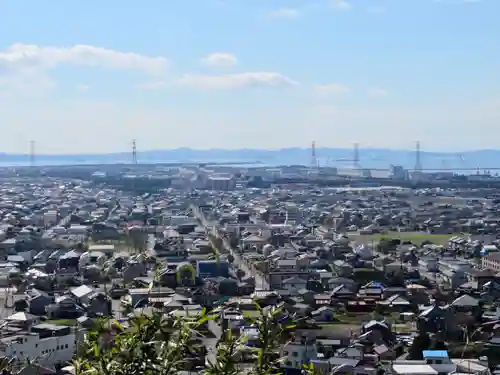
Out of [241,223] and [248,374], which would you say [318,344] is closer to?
[248,374]

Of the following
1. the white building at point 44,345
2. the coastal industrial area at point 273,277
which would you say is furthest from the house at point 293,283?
the white building at point 44,345

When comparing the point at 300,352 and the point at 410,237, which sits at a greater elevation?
the point at 300,352

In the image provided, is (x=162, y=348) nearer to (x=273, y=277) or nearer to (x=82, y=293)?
(x=82, y=293)

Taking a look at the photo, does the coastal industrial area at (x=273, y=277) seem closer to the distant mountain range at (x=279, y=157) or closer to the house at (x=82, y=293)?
the house at (x=82, y=293)

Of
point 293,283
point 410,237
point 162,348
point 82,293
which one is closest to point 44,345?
point 82,293

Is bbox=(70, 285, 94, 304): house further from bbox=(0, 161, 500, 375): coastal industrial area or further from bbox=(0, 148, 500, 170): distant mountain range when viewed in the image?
bbox=(0, 148, 500, 170): distant mountain range

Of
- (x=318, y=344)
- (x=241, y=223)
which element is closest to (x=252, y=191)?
(x=241, y=223)
